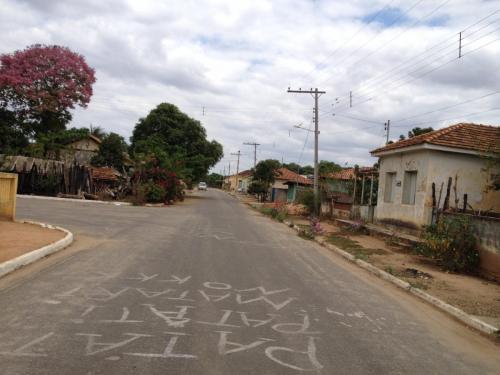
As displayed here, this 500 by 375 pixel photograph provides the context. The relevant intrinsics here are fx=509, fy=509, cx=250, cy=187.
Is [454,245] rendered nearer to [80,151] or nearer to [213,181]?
[80,151]

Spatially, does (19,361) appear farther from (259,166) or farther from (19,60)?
(259,166)

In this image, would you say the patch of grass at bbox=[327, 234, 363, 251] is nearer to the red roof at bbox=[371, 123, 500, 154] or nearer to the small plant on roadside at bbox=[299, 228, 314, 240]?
the small plant on roadside at bbox=[299, 228, 314, 240]

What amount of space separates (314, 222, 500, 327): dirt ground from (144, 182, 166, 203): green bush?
21324mm

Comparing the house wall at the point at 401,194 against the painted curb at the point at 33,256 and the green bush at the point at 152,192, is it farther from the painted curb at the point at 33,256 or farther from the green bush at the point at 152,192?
the green bush at the point at 152,192

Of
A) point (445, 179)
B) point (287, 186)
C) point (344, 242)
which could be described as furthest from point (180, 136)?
point (445, 179)

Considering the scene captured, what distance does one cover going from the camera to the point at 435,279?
1121 centimetres

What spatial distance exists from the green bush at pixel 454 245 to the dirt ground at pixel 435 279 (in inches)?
13.1

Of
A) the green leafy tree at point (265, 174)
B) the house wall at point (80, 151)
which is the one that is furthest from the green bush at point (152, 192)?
the green leafy tree at point (265, 174)

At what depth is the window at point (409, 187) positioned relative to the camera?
1961cm

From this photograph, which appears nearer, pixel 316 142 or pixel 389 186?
pixel 389 186

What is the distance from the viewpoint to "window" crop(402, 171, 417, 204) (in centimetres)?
1961

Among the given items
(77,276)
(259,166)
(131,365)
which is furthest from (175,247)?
(259,166)

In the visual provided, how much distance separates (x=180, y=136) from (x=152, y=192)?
15532 mm

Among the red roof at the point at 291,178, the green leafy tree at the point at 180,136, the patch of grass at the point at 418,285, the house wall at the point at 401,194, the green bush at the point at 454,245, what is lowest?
the patch of grass at the point at 418,285
